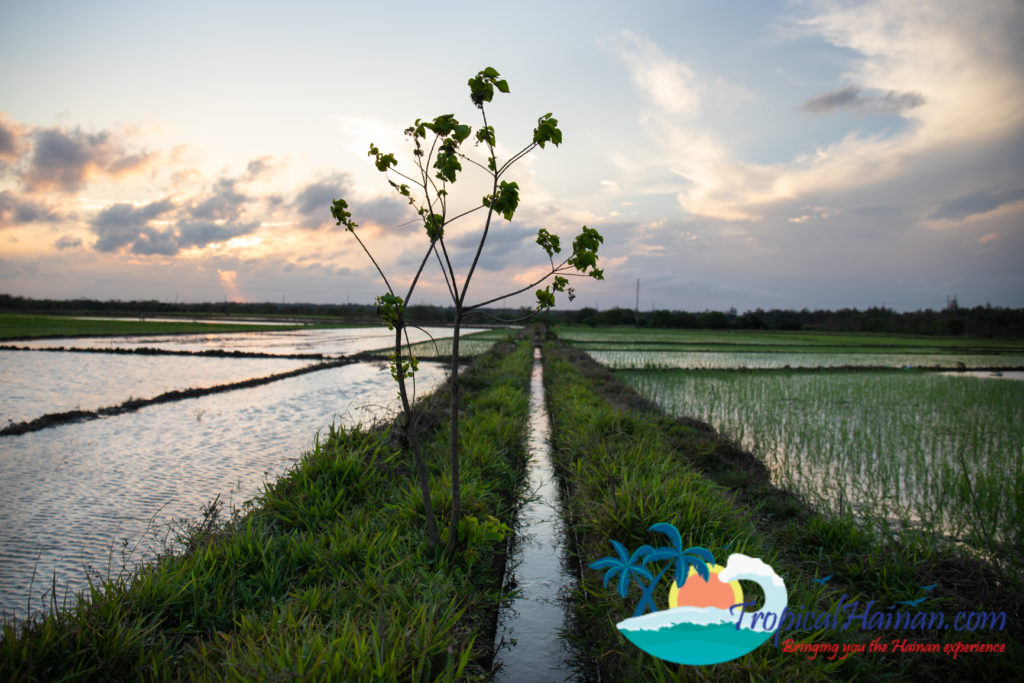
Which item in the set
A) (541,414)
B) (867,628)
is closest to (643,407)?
(541,414)

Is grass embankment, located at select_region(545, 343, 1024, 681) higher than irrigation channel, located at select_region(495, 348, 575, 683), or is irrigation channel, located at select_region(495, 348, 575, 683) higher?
grass embankment, located at select_region(545, 343, 1024, 681)

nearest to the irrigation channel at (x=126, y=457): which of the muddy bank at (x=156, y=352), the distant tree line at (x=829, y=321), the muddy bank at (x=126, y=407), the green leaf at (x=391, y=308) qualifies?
the muddy bank at (x=126, y=407)

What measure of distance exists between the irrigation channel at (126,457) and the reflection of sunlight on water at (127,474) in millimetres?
14

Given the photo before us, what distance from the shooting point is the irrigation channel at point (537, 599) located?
275cm

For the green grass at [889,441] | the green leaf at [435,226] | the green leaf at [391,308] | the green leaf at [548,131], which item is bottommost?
the green grass at [889,441]

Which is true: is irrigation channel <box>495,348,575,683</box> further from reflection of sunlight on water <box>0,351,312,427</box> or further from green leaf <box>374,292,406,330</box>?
reflection of sunlight on water <box>0,351,312,427</box>

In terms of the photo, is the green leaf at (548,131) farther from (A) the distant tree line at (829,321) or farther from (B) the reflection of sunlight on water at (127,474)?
(A) the distant tree line at (829,321)

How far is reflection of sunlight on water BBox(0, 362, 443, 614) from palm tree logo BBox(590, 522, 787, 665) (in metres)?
3.38

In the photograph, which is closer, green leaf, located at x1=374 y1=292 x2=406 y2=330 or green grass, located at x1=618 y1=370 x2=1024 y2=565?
green leaf, located at x1=374 y1=292 x2=406 y2=330

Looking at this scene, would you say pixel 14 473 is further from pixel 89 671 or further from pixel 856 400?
pixel 856 400

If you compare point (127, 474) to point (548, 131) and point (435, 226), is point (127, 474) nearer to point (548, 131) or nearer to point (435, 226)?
point (435, 226)

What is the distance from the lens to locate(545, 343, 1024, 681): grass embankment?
2.46 metres

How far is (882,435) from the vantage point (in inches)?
311

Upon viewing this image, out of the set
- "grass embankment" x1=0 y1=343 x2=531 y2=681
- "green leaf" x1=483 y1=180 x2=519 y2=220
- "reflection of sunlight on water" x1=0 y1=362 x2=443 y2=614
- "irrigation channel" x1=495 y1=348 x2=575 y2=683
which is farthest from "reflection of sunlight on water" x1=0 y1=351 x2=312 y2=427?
"green leaf" x1=483 y1=180 x2=519 y2=220
